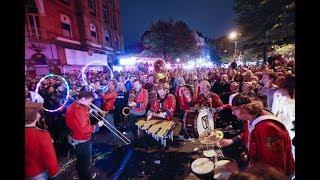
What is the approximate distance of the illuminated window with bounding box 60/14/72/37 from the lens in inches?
964

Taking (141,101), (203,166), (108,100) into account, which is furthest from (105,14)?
(203,166)

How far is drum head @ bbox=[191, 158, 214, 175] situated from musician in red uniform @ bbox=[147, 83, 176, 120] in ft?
10.3

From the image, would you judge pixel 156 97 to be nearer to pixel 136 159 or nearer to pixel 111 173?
pixel 136 159

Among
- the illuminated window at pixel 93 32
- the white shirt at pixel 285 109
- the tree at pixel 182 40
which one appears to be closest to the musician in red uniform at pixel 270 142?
the white shirt at pixel 285 109

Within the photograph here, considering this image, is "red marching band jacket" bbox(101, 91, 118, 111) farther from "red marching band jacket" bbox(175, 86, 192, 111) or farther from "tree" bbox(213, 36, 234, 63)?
"tree" bbox(213, 36, 234, 63)

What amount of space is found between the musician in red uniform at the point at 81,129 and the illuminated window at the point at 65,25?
21461mm

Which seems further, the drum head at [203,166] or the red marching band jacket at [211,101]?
the red marching band jacket at [211,101]

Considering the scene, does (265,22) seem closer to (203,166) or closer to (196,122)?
(196,122)

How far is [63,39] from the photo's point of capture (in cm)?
2372

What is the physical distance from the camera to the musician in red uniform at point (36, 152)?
12.6 feet

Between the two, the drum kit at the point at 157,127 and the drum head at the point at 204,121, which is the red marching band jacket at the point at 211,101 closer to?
the drum head at the point at 204,121
